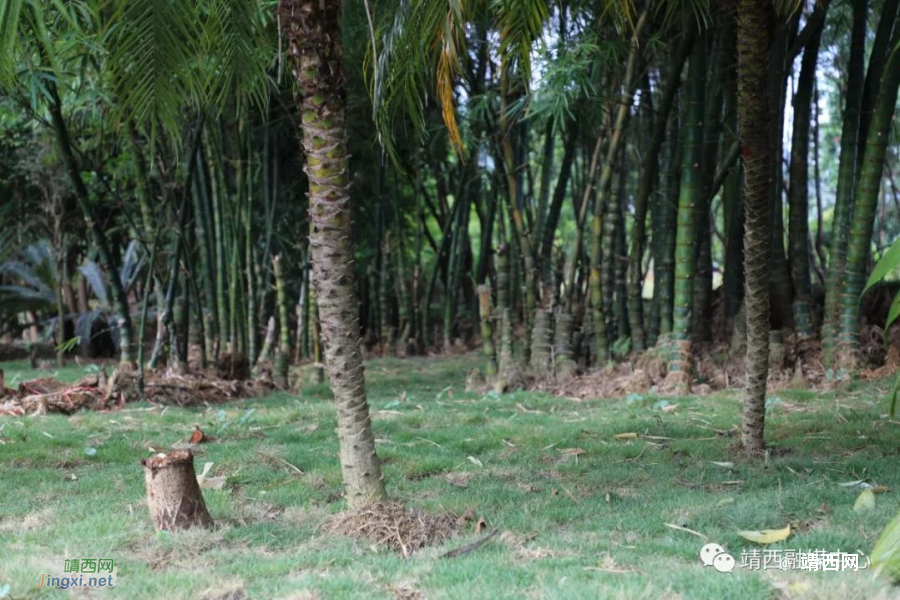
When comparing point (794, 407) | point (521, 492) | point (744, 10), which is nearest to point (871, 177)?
point (794, 407)

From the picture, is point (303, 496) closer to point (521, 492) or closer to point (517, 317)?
point (521, 492)

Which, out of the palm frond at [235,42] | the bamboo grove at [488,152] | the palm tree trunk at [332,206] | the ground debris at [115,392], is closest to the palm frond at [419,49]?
the bamboo grove at [488,152]

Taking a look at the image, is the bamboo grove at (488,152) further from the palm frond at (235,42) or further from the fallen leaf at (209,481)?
the fallen leaf at (209,481)

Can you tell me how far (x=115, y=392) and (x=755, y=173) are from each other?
4.17 m

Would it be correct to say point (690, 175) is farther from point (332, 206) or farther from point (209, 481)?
point (209, 481)

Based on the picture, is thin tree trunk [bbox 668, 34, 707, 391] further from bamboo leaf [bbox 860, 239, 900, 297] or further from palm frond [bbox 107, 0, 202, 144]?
bamboo leaf [bbox 860, 239, 900, 297]

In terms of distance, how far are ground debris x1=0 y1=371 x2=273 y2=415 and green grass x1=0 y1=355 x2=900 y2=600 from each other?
283mm

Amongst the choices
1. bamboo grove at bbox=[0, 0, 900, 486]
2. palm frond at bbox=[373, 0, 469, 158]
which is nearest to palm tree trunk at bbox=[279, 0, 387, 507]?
bamboo grove at bbox=[0, 0, 900, 486]

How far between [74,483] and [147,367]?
3.22 m

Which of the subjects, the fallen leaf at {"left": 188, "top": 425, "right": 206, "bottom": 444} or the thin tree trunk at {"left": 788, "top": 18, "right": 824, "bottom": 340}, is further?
the thin tree trunk at {"left": 788, "top": 18, "right": 824, "bottom": 340}

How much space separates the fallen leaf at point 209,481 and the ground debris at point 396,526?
2.41 ft

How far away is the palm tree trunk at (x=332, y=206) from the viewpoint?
2787mm

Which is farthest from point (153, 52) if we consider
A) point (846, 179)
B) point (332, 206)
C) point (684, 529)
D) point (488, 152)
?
point (846, 179)

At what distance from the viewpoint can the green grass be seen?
2.33 meters
